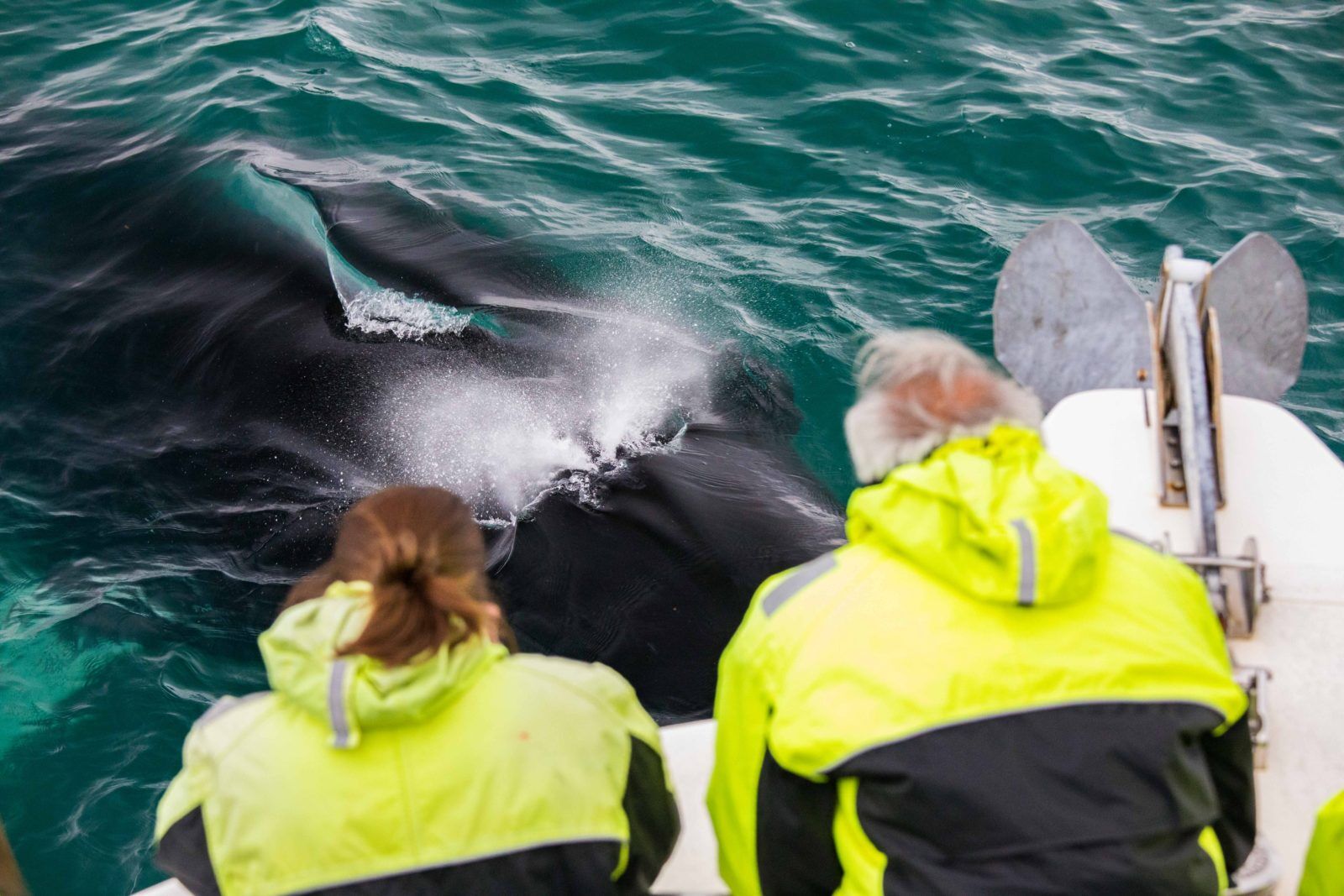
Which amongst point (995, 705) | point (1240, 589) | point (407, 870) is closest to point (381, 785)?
point (407, 870)

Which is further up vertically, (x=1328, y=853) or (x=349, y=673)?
(x=349, y=673)

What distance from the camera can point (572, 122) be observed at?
9133 mm

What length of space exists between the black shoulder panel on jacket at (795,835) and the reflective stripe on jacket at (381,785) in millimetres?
340

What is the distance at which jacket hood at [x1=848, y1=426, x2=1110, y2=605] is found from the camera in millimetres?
2207

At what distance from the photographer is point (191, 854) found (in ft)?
7.72

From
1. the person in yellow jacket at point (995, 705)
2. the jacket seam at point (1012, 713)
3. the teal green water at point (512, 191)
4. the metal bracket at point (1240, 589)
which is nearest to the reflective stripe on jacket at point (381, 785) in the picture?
the person in yellow jacket at point (995, 705)

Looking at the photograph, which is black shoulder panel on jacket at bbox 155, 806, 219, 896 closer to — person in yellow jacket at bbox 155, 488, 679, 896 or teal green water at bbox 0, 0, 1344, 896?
person in yellow jacket at bbox 155, 488, 679, 896

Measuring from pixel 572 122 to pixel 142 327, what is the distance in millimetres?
3682

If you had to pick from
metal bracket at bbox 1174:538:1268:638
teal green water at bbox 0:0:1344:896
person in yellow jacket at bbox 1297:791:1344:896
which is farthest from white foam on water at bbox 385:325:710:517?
person in yellow jacket at bbox 1297:791:1344:896

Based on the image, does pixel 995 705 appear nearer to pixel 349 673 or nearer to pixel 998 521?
pixel 998 521

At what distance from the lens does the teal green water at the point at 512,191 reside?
17.3 feet

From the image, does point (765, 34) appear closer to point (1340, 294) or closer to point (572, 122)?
point (572, 122)

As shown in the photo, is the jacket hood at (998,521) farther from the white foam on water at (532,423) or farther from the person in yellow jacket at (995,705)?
the white foam on water at (532,423)

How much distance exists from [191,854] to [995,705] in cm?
159
